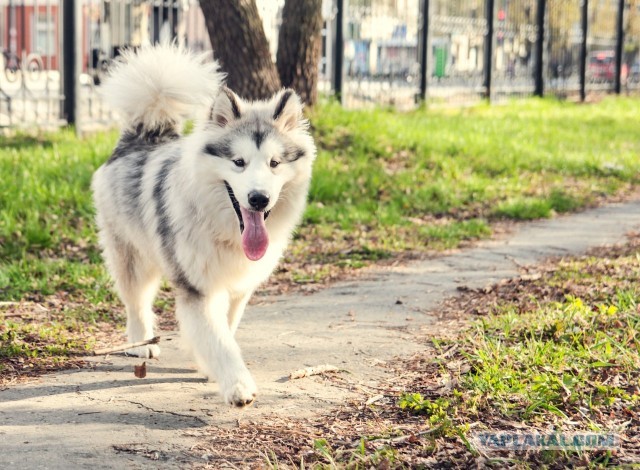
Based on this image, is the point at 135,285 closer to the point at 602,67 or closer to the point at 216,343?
the point at 216,343

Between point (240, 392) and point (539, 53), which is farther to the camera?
point (539, 53)

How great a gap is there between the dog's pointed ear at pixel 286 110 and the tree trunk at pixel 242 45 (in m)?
4.76

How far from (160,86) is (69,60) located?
17.7 ft

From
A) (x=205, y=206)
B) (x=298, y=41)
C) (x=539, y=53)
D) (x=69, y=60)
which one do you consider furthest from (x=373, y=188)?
(x=539, y=53)

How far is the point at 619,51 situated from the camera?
24.2m

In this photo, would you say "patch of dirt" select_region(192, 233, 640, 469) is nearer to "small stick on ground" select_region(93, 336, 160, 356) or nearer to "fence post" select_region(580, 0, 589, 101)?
"small stick on ground" select_region(93, 336, 160, 356)

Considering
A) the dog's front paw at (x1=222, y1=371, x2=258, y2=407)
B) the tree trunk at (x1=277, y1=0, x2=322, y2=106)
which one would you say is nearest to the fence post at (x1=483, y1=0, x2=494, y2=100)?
the tree trunk at (x1=277, y1=0, x2=322, y2=106)

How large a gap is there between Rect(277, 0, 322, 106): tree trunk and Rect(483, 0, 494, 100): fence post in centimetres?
828

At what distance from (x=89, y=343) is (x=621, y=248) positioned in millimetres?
4096

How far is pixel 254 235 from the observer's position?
4074 millimetres

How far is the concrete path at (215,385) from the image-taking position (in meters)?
3.38

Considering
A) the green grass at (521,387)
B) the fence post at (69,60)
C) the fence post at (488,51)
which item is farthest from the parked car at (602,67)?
the green grass at (521,387)

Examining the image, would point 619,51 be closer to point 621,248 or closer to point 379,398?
point 621,248

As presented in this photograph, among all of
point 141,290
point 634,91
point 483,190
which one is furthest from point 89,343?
point 634,91
